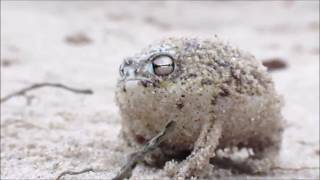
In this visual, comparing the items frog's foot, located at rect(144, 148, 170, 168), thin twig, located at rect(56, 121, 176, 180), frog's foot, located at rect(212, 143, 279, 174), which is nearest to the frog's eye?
thin twig, located at rect(56, 121, 176, 180)

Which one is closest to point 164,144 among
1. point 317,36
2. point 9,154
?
point 9,154

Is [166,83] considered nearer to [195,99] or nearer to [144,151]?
[195,99]

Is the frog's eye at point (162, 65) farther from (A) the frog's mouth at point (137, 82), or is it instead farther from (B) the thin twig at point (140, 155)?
(B) the thin twig at point (140, 155)

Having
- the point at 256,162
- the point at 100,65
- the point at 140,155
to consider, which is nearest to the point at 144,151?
the point at 140,155

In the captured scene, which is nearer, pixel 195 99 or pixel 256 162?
pixel 195 99

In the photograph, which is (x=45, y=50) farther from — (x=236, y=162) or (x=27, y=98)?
(x=236, y=162)

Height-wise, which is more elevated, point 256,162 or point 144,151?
point 144,151
